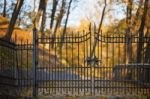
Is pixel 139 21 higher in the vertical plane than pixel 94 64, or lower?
higher

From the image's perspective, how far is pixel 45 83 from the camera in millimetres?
20297

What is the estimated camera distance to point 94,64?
19.3 metres

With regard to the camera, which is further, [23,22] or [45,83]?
[23,22]

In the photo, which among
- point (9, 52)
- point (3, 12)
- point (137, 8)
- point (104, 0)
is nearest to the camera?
point (9, 52)

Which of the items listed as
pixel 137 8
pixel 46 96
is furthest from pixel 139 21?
pixel 46 96

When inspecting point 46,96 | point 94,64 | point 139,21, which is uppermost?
point 139,21

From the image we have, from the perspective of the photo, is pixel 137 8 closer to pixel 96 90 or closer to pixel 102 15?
pixel 96 90

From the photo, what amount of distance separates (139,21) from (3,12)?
25367 mm

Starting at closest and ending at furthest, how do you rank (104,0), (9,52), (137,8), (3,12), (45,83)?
1. (9,52)
2. (45,83)
3. (137,8)
4. (104,0)
5. (3,12)

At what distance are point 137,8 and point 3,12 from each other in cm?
2550

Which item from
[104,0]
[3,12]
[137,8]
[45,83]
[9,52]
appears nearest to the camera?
[9,52]

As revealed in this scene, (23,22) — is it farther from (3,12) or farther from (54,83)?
(54,83)

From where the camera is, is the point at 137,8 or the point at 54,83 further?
the point at 137,8

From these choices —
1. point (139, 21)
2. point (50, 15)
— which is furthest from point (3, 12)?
point (139, 21)
